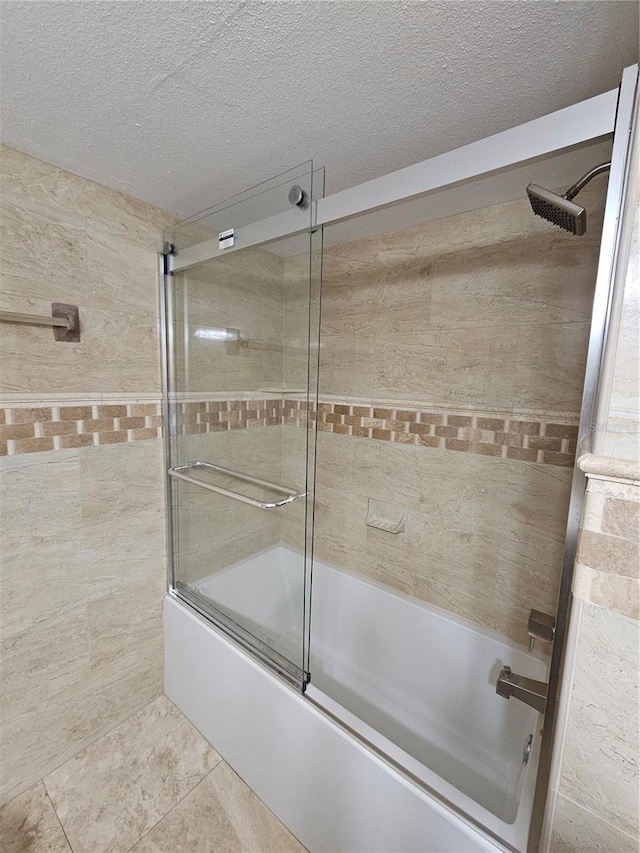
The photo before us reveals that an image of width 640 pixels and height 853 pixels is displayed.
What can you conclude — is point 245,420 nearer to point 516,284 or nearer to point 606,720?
point 516,284

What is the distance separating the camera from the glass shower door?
1.31 metres

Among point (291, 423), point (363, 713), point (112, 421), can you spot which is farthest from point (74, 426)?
point (363, 713)

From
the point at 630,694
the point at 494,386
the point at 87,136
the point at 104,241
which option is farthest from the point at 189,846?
the point at 87,136

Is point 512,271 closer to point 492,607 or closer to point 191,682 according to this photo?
point 492,607

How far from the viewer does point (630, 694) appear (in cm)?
59

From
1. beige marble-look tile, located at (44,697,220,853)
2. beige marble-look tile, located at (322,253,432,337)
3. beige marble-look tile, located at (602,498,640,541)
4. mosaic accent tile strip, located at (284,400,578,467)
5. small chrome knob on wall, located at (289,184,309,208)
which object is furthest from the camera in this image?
beige marble-look tile, located at (322,253,432,337)

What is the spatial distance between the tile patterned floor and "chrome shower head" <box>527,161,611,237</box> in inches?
75.2

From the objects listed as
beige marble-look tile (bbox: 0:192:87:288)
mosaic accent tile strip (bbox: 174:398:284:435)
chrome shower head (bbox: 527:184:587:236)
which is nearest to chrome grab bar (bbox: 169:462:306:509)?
mosaic accent tile strip (bbox: 174:398:284:435)

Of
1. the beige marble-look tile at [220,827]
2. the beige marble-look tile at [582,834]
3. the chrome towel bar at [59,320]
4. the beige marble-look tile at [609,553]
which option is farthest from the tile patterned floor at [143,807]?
the chrome towel bar at [59,320]

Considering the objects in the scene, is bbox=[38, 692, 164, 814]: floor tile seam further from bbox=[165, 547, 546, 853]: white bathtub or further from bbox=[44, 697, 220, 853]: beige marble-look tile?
bbox=[165, 547, 546, 853]: white bathtub

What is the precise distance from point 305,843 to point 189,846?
374 mm

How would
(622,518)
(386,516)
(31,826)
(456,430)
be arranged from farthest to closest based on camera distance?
1. (386,516)
2. (456,430)
3. (31,826)
4. (622,518)

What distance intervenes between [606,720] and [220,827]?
4.32ft

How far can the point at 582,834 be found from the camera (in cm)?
65
